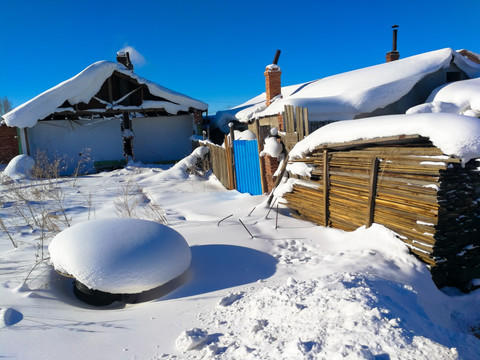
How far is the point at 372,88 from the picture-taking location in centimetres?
878

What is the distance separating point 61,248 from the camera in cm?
359

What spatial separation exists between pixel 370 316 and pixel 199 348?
1.26m

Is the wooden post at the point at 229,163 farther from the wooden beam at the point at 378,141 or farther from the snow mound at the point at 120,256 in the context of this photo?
the snow mound at the point at 120,256

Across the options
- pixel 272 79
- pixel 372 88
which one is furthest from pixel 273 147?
pixel 272 79

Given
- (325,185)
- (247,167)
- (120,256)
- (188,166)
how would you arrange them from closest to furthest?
1. (120,256)
2. (325,185)
3. (247,167)
4. (188,166)

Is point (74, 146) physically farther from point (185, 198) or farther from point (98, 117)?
point (185, 198)

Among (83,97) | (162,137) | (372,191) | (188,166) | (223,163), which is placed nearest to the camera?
(372,191)

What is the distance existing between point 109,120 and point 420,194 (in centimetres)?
1525

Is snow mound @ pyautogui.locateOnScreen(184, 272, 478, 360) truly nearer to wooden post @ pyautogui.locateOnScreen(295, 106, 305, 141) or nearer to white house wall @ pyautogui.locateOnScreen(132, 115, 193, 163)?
wooden post @ pyautogui.locateOnScreen(295, 106, 305, 141)

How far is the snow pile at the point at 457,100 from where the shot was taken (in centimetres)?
789

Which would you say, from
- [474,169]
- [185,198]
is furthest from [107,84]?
[474,169]

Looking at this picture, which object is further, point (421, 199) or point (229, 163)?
point (229, 163)

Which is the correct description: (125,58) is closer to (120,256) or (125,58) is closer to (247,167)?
(247,167)

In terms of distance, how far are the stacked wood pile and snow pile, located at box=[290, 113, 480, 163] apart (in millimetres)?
100
